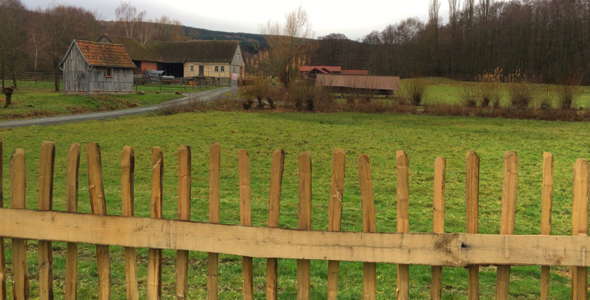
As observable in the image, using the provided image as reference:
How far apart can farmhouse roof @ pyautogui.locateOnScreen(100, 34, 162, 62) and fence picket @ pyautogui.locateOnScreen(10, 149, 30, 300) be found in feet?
230

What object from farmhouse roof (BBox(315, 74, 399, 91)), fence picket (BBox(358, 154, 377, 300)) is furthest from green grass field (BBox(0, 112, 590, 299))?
farmhouse roof (BBox(315, 74, 399, 91))

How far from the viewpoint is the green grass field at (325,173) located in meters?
5.12

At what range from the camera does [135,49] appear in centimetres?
7162

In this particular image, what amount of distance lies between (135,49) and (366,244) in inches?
2910

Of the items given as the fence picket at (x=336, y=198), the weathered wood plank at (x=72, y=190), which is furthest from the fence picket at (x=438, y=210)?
the weathered wood plank at (x=72, y=190)

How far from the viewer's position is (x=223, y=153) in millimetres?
15906

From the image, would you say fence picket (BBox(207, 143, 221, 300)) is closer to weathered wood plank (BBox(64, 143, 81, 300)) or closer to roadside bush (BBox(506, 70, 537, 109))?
weathered wood plank (BBox(64, 143, 81, 300))

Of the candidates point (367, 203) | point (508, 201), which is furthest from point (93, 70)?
point (508, 201)

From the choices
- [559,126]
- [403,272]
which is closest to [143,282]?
[403,272]

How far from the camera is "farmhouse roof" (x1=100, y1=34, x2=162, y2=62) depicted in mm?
68575

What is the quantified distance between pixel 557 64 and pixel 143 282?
90548mm

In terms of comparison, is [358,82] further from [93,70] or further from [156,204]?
[156,204]

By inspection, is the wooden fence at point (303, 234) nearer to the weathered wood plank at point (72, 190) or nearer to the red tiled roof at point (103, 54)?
the weathered wood plank at point (72, 190)

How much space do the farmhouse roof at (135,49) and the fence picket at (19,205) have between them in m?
70.1
